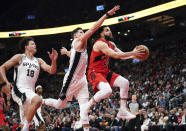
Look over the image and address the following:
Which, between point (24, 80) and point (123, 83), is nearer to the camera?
point (24, 80)

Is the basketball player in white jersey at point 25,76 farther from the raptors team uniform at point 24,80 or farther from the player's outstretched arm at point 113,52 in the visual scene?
the player's outstretched arm at point 113,52

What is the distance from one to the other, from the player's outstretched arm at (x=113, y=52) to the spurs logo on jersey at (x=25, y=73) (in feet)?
5.03

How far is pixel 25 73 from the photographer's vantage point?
238 inches

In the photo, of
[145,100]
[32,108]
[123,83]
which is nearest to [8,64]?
[32,108]

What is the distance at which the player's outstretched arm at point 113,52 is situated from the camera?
5.78m

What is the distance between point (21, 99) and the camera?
5.87m

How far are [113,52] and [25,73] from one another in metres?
2.00

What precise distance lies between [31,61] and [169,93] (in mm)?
11979

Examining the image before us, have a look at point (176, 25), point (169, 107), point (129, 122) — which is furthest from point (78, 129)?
point (176, 25)

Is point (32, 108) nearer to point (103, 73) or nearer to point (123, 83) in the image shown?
point (103, 73)

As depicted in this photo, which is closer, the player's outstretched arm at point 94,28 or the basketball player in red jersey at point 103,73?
the player's outstretched arm at point 94,28

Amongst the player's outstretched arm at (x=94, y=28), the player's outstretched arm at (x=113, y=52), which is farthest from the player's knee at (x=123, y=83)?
the player's outstretched arm at (x=94, y=28)

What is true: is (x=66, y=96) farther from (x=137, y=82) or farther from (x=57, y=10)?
(x=57, y=10)

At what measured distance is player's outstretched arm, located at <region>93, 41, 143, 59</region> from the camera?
5.78 metres
